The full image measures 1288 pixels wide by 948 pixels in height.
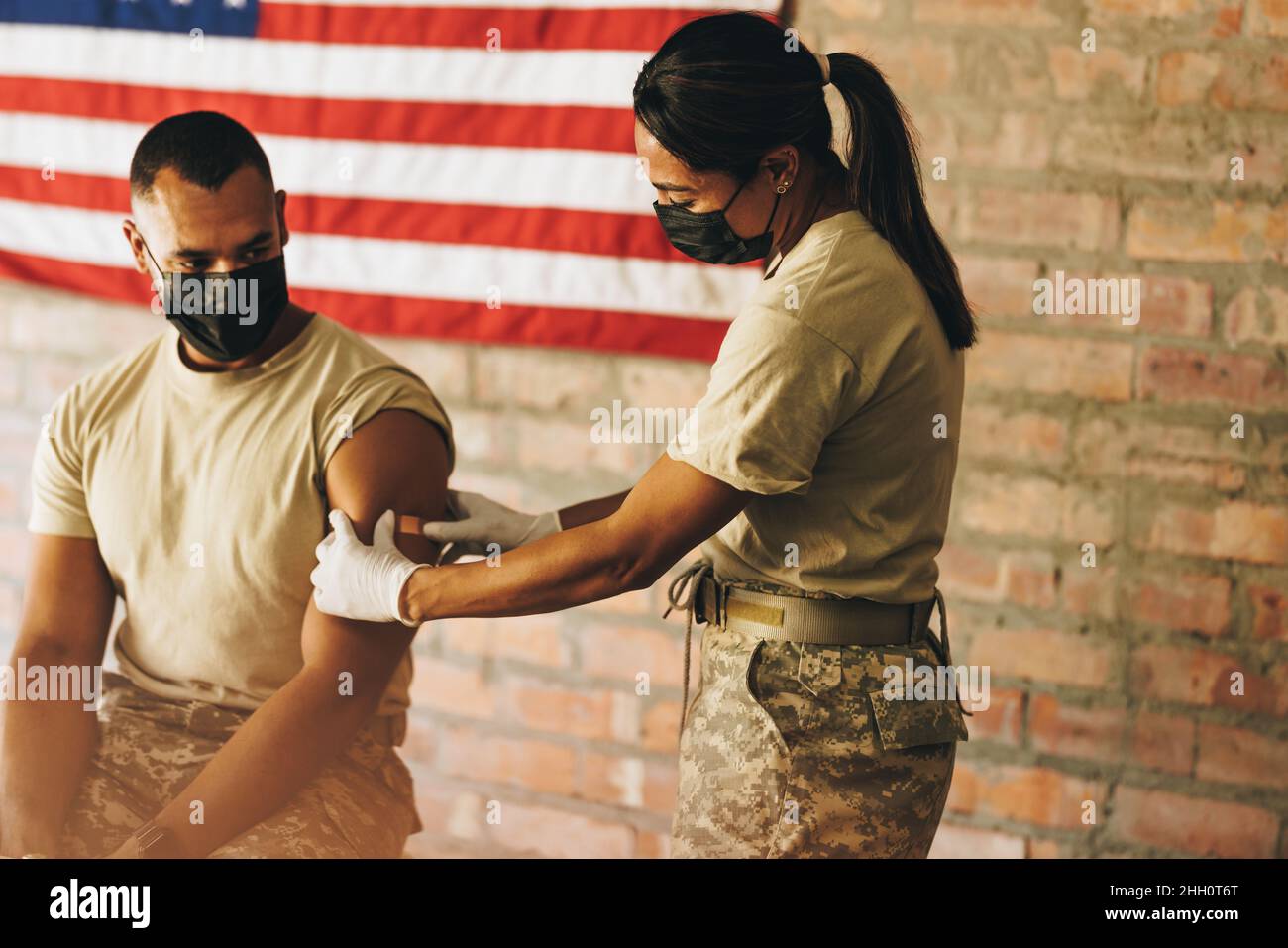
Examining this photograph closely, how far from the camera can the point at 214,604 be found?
1.58 meters

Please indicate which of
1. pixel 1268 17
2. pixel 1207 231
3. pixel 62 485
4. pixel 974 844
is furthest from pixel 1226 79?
pixel 62 485

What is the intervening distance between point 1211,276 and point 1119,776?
31.5 inches

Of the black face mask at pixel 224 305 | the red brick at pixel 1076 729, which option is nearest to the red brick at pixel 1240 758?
the red brick at pixel 1076 729

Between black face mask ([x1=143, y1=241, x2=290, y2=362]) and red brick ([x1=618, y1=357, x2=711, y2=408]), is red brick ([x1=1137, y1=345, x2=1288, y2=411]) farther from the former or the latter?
black face mask ([x1=143, y1=241, x2=290, y2=362])

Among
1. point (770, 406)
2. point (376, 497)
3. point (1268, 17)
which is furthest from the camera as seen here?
point (1268, 17)

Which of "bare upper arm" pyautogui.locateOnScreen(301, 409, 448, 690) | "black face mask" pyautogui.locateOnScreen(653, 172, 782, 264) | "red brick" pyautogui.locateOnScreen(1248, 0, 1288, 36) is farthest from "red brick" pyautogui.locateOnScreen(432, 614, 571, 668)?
"red brick" pyautogui.locateOnScreen(1248, 0, 1288, 36)

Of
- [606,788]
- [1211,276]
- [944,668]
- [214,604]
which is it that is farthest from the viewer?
[606,788]

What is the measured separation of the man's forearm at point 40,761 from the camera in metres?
1.55

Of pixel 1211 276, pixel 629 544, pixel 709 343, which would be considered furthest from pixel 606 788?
pixel 1211 276

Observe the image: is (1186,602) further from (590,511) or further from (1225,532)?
(590,511)

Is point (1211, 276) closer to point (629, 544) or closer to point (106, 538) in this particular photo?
point (629, 544)

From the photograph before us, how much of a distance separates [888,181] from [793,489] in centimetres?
36

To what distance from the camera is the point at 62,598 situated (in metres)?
1.66

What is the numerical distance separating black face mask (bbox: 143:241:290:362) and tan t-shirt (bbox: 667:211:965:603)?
0.63 metres
